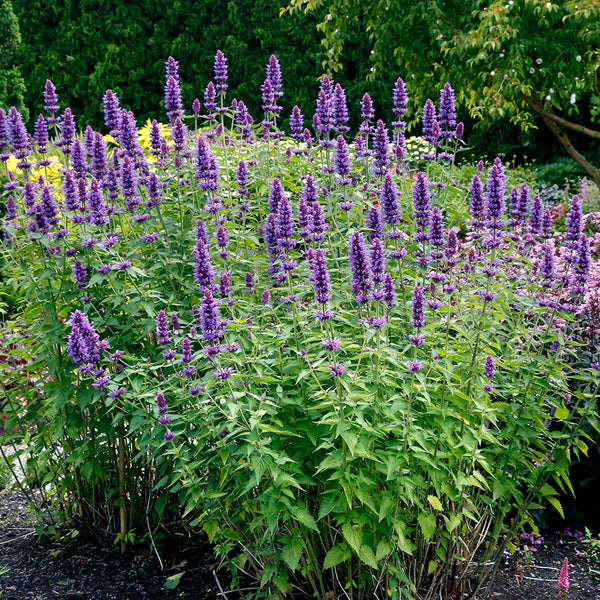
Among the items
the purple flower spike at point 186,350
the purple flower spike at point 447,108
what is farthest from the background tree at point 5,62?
the purple flower spike at point 186,350

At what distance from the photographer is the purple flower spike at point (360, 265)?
10.0 feet

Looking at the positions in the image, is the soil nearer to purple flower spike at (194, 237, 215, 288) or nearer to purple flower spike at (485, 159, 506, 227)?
purple flower spike at (194, 237, 215, 288)

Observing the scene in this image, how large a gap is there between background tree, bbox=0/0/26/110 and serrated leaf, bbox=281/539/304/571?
1166 centimetres

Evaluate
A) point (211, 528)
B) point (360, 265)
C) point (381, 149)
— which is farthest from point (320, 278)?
point (381, 149)

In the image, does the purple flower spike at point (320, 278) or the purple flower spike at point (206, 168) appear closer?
the purple flower spike at point (320, 278)

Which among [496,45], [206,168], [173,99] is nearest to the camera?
[206,168]

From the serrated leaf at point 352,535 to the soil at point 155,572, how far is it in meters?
1.23

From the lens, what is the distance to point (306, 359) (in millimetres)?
3256

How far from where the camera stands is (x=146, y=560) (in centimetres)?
470

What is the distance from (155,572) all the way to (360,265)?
280 centimetres

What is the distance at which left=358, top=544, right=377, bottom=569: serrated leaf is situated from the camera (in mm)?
3178

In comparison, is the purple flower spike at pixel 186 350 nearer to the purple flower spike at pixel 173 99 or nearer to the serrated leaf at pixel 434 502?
the serrated leaf at pixel 434 502

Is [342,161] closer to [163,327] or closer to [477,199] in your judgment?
[477,199]

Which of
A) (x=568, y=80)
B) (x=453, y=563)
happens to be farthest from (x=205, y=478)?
(x=568, y=80)
